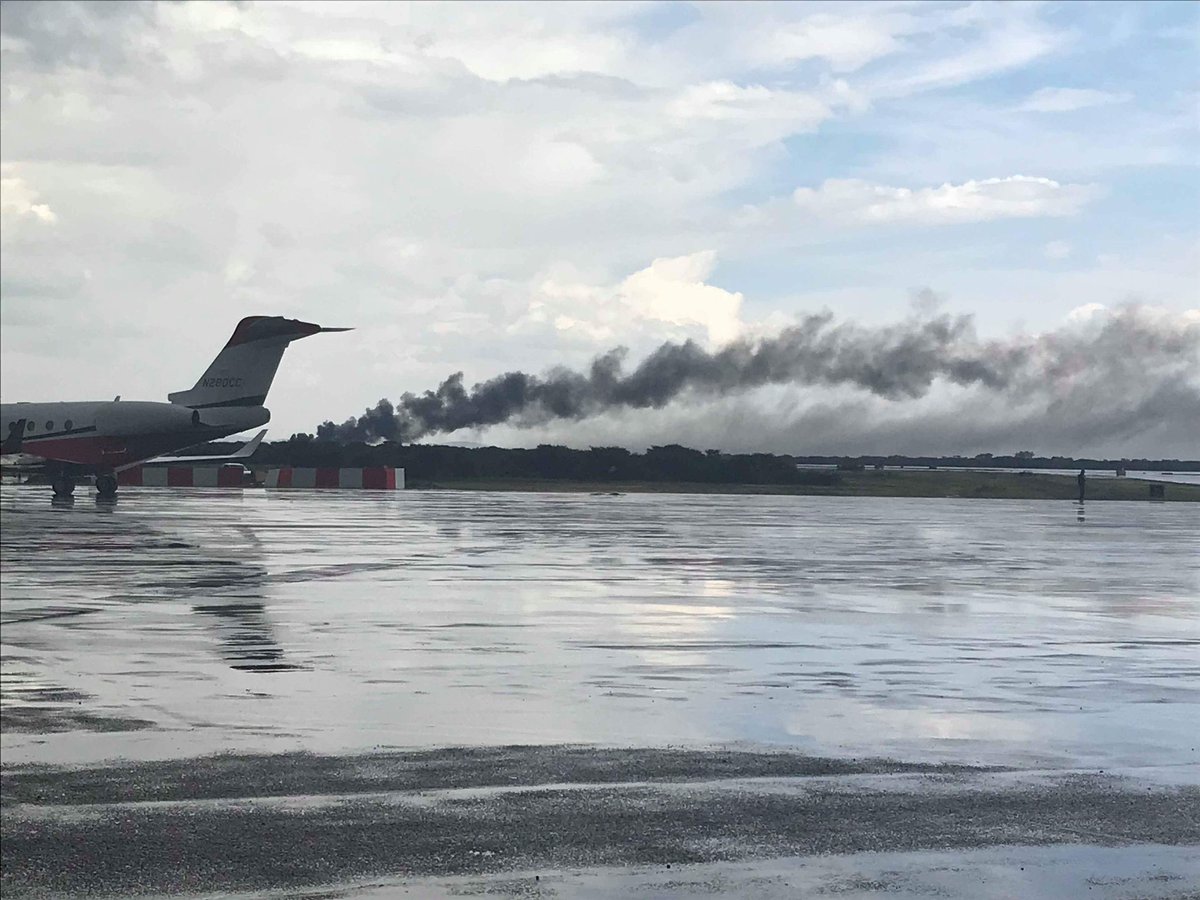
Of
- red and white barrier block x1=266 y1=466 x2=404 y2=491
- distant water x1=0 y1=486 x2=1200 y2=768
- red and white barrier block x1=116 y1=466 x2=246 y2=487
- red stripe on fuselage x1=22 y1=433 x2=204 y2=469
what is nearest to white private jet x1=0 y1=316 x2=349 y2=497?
red stripe on fuselage x1=22 y1=433 x2=204 y2=469

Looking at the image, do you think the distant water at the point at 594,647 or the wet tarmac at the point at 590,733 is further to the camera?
the distant water at the point at 594,647

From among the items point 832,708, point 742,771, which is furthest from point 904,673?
point 742,771

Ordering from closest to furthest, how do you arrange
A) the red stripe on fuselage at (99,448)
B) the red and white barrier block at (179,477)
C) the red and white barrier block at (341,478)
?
1. the red stripe on fuselage at (99,448)
2. the red and white barrier block at (341,478)
3. the red and white barrier block at (179,477)

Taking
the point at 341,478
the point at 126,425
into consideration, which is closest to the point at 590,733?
the point at 126,425

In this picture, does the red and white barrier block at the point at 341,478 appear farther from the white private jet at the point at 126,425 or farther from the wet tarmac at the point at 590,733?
the wet tarmac at the point at 590,733

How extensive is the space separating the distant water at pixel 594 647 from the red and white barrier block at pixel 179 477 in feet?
200

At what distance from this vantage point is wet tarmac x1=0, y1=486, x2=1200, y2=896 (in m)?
8.20

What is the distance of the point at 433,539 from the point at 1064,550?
55.3 ft

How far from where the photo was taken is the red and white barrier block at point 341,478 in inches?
3875

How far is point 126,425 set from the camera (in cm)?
7000

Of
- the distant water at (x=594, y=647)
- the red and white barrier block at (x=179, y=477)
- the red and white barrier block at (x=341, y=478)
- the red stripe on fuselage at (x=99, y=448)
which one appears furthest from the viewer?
the red and white barrier block at (x=179, y=477)

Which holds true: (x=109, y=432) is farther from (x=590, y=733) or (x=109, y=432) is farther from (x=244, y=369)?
(x=590, y=733)

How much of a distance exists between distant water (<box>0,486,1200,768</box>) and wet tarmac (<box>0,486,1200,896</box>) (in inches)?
3.0

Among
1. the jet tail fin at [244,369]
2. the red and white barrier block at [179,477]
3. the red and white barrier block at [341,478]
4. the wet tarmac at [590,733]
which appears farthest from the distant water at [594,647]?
the red and white barrier block at [179,477]
